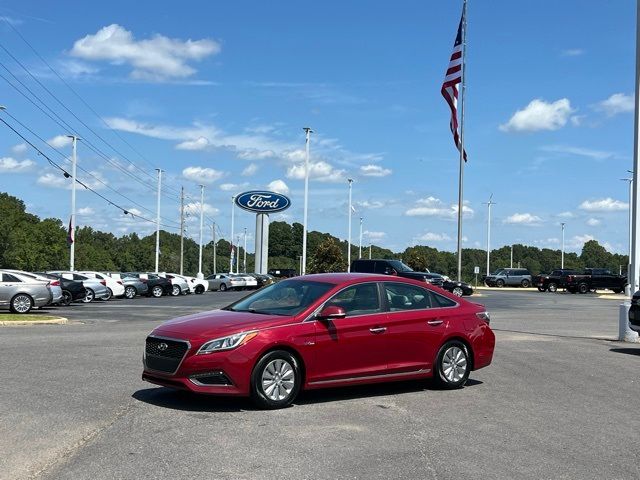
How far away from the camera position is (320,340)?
8.99m

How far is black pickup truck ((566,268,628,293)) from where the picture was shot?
5591 cm

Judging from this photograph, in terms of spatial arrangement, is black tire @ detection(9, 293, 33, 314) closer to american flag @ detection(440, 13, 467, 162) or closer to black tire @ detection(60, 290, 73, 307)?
black tire @ detection(60, 290, 73, 307)

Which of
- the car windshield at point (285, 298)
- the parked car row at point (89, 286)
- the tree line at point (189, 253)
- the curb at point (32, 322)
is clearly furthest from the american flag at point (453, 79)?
the tree line at point (189, 253)

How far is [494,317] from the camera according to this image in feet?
83.8

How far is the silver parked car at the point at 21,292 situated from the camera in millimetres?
25766

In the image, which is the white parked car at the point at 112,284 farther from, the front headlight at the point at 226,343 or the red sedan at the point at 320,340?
the front headlight at the point at 226,343

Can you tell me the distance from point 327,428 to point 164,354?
218cm


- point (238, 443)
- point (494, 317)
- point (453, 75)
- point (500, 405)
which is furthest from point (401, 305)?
point (453, 75)

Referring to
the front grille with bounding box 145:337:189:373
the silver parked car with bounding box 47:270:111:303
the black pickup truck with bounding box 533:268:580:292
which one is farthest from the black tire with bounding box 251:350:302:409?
the black pickup truck with bounding box 533:268:580:292

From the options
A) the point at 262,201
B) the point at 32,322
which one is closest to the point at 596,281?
the point at 262,201

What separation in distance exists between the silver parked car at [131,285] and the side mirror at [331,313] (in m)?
35.7

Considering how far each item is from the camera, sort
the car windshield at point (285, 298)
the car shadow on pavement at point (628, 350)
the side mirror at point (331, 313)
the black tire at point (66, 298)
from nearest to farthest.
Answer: the side mirror at point (331, 313) < the car windshield at point (285, 298) < the car shadow on pavement at point (628, 350) < the black tire at point (66, 298)

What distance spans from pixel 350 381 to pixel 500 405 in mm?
1870

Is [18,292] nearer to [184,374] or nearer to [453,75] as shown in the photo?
[184,374]
